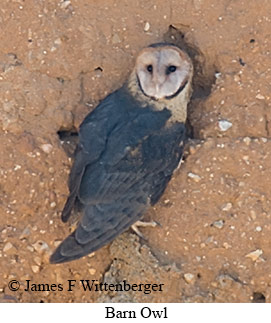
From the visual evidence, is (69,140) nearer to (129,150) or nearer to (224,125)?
(129,150)

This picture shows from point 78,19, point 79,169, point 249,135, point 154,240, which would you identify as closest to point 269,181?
point 249,135

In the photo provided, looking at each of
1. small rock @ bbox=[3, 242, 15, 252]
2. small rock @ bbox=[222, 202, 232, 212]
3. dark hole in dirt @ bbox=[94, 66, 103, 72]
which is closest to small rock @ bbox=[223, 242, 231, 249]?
small rock @ bbox=[222, 202, 232, 212]

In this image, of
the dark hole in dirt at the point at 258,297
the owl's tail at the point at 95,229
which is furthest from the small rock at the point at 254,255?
the owl's tail at the point at 95,229

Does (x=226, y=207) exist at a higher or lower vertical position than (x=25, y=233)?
higher

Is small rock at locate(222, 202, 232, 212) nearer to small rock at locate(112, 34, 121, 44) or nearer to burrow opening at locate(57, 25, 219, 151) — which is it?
burrow opening at locate(57, 25, 219, 151)

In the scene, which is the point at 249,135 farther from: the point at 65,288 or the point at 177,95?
the point at 65,288

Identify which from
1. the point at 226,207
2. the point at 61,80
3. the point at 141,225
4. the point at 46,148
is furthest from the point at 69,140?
the point at 226,207

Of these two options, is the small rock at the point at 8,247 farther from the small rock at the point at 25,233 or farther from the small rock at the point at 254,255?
the small rock at the point at 254,255
